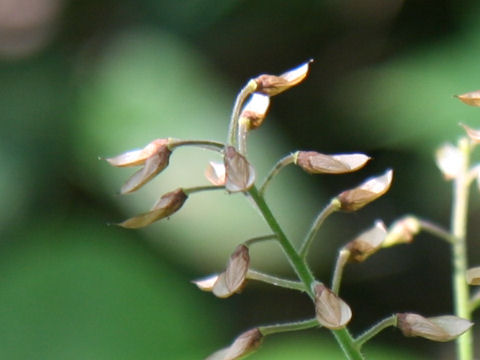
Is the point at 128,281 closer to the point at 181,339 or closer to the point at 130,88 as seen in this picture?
the point at 181,339

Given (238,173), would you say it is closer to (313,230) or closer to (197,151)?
(313,230)

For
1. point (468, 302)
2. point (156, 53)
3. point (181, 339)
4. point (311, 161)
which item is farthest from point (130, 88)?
point (311, 161)

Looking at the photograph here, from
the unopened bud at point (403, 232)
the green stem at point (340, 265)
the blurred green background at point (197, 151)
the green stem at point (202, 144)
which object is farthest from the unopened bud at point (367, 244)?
the blurred green background at point (197, 151)

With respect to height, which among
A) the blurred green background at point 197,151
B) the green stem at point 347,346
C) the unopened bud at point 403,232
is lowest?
the blurred green background at point 197,151

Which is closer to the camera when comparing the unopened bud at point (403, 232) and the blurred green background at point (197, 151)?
the unopened bud at point (403, 232)

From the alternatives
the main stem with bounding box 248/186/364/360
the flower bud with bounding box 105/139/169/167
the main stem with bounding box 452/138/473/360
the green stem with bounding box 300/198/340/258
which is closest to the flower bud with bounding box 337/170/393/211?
the green stem with bounding box 300/198/340/258

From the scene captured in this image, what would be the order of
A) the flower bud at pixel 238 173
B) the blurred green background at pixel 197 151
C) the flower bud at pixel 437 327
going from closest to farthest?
the flower bud at pixel 238 173 < the flower bud at pixel 437 327 < the blurred green background at pixel 197 151

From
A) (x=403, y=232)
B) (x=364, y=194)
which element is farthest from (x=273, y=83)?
(x=403, y=232)

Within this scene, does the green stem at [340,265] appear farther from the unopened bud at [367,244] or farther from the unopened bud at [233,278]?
the unopened bud at [233,278]
